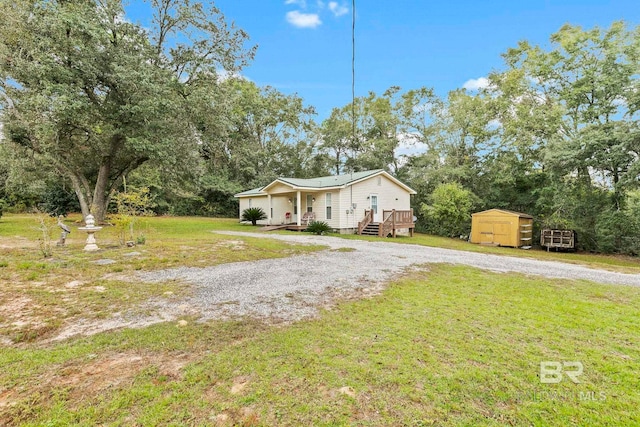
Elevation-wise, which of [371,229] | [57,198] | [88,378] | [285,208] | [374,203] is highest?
[57,198]

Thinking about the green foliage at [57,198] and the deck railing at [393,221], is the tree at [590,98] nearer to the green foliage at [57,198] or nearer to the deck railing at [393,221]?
the deck railing at [393,221]

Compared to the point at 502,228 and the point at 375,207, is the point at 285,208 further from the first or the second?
the point at 502,228

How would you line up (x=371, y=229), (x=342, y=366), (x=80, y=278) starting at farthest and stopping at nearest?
(x=371, y=229), (x=80, y=278), (x=342, y=366)

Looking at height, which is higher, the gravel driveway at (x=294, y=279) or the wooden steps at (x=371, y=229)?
the wooden steps at (x=371, y=229)

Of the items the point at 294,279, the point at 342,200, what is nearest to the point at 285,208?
the point at 342,200

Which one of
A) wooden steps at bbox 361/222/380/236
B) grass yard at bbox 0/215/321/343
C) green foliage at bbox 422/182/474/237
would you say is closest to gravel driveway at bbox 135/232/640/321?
grass yard at bbox 0/215/321/343

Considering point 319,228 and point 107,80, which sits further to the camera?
point 319,228

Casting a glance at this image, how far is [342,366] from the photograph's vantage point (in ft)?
9.46

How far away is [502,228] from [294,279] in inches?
613

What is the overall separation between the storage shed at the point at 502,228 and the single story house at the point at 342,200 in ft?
13.9

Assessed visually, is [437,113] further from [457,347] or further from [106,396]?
[106,396]

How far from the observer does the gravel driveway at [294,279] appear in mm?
4516

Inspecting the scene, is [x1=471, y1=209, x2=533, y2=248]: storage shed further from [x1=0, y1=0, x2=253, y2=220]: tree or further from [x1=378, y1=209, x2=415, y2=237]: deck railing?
[x1=0, y1=0, x2=253, y2=220]: tree

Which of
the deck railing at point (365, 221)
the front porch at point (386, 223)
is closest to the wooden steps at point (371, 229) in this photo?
the front porch at point (386, 223)
